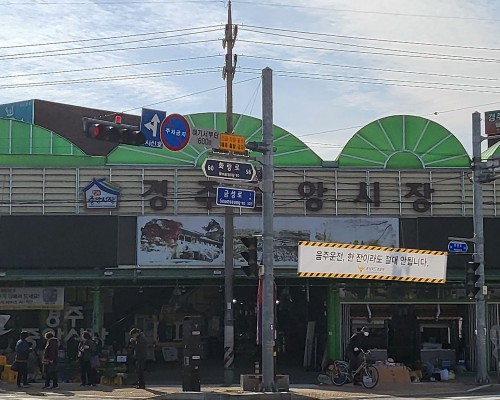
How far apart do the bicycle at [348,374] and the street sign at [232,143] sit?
26.1 feet

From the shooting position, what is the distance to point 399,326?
3148 cm

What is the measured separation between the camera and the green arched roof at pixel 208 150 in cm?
3025

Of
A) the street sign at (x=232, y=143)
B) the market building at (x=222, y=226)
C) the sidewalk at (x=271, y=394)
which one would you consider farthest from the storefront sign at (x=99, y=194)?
the street sign at (x=232, y=143)

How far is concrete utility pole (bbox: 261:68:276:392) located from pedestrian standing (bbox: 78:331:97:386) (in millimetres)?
6002

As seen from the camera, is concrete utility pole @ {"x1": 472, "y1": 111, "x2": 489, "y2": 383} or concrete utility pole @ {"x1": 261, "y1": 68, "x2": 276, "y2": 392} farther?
concrete utility pole @ {"x1": 472, "y1": 111, "x2": 489, "y2": 383}

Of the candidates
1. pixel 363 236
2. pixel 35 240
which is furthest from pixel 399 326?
pixel 35 240

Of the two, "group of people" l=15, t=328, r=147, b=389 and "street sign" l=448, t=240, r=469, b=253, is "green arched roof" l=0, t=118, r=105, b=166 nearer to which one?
"group of people" l=15, t=328, r=147, b=389

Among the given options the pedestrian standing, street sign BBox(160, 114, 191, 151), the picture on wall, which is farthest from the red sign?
street sign BBox(160, 114, 191, 151)

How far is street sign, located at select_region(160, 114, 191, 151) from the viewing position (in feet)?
66.3

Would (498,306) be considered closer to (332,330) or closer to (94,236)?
(332,330)

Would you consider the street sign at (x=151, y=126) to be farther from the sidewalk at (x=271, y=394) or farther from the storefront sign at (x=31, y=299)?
the storefront sign at (x=31, y=299)

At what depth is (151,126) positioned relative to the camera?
782 inches

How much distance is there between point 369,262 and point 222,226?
18.4ft

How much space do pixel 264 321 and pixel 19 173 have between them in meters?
12.1
